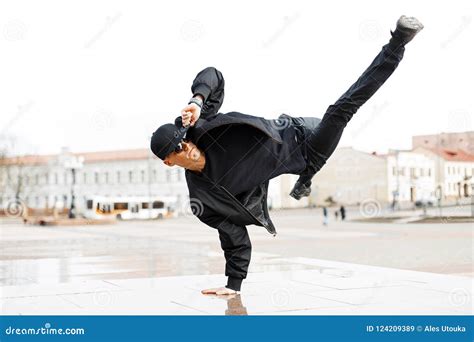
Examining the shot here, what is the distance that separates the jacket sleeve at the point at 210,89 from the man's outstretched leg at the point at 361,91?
825 mm

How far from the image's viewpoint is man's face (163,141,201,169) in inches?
195

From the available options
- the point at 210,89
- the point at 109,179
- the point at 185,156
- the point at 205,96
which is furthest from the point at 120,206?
the point at 205,96

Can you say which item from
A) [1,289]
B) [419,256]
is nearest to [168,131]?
[1,289]

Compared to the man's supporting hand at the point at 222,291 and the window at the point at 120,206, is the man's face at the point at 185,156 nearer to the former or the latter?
the man's supporting hand at the point at 222,291

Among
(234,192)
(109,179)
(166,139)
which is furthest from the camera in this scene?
(109,179)

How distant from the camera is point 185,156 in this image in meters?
4.98

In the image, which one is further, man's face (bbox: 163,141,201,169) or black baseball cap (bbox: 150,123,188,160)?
man's face (bbox: 163,141,201,169)

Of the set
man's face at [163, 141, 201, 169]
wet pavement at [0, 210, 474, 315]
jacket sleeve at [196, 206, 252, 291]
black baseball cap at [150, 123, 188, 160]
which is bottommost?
wet pavement at [0, 210, 474, 315]

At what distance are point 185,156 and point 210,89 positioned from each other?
0.56 meters

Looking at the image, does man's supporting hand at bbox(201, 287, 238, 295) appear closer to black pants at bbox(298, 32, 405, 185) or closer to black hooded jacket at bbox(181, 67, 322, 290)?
black hooded jacket at bbox(181, 67, 322, 290)

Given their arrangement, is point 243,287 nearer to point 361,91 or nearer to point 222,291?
point 222,291

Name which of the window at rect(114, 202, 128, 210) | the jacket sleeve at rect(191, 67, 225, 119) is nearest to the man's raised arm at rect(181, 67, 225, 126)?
the jacket sleeve at rect(191, 67, 225, 119)

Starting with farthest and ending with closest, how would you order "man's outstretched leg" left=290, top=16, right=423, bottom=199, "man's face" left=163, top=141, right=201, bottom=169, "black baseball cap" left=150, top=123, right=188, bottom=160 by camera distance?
"man's face" left=163, top=141, right=201, bottom=169 → "black baseball cap" left=150, top=123, right=188, bottom=160 → "man's outstretched leg" left=290, top=16, right=423, bottom=199
